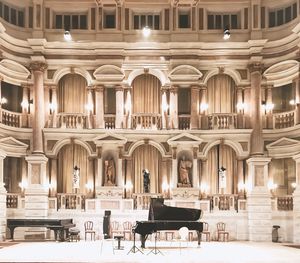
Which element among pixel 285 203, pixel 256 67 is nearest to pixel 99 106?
pixel 256 67

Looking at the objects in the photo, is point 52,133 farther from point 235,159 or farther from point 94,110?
point 235,159

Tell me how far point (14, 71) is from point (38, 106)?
179cm

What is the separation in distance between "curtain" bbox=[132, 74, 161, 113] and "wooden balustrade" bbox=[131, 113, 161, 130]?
2.04 ft

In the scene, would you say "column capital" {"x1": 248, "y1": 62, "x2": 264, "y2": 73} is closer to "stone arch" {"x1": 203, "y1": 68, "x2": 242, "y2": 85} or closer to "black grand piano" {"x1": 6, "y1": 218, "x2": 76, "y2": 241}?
"stone arch" {"x1": 203, "y1": 68, "x2": 242, "y2": 85}

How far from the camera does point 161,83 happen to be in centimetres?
2725

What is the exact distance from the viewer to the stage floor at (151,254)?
57.1ft

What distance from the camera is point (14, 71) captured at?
26.3m

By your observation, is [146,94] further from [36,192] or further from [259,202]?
[259,202]

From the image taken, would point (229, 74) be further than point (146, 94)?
No

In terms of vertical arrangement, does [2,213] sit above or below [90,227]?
above

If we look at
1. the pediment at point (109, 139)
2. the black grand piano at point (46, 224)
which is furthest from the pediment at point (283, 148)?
the black grand piano at point (46, 224)

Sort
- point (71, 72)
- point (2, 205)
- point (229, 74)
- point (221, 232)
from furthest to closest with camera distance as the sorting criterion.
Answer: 1. point (229, 74)
2. point (71, 72)
3. point (221, 232)
4. point (2, 205)

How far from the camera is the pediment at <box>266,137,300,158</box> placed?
2550cm

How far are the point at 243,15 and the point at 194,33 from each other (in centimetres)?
233
